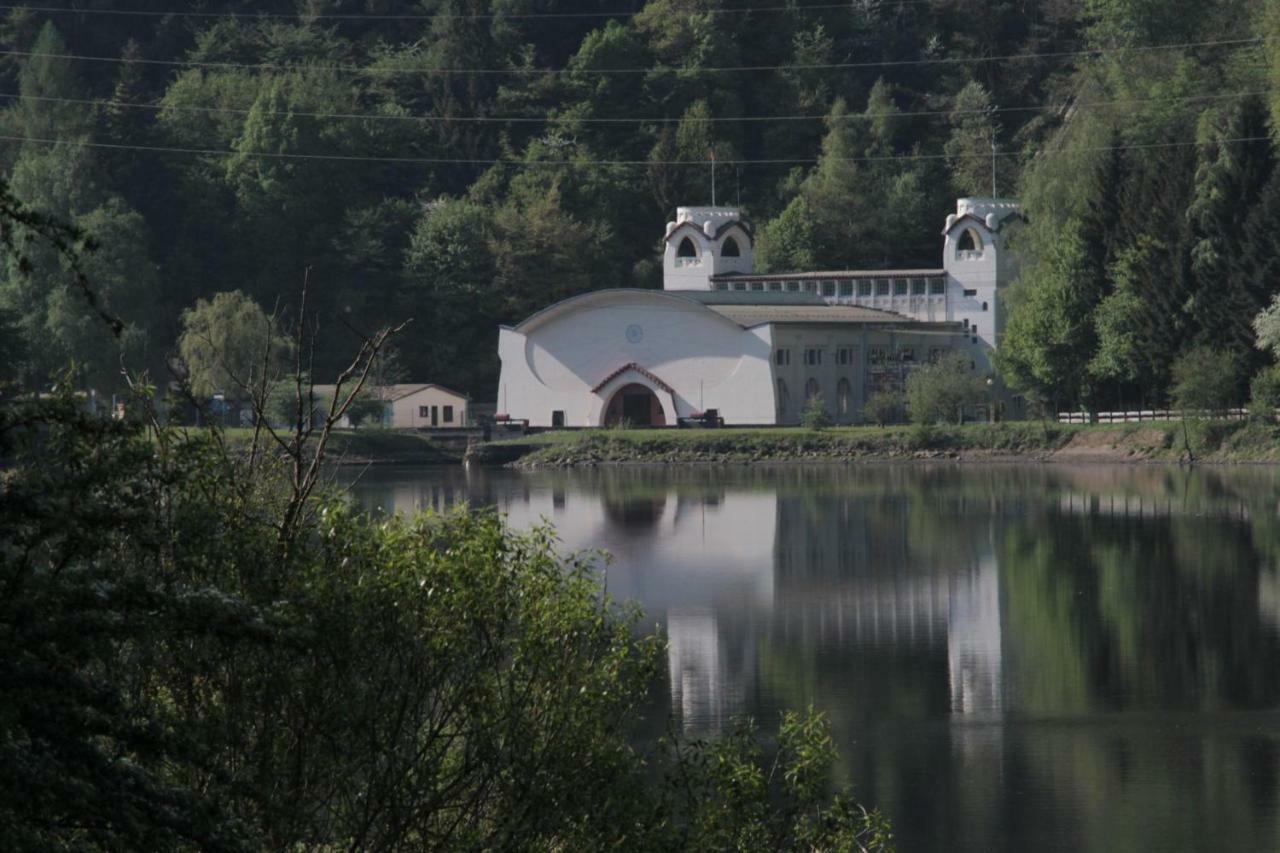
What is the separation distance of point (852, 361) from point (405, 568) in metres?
54.5

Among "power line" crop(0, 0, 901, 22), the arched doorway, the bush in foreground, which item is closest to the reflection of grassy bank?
the arched doorway

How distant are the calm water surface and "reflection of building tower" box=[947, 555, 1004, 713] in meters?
0.05

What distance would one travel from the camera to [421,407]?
67.2 m

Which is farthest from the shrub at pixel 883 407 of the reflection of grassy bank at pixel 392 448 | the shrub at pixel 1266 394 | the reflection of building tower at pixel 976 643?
the reflection of building tower at pixel 976 643

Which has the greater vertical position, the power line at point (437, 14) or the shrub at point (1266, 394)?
the power line at point (437, 14)

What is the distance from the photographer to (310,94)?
7931 cm

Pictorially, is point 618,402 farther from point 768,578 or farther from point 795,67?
point 768,578

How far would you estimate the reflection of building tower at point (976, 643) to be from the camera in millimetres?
20984

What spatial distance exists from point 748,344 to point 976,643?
39280mm

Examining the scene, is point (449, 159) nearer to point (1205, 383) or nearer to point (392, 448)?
point (392, 448)

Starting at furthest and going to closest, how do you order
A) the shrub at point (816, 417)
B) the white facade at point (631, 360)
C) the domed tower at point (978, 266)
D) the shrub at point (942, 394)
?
the domed tower at point (978, 266)
the white facade at point (631, 360)
the shrub at point (816, 417)
the shrub at point (942, 394)

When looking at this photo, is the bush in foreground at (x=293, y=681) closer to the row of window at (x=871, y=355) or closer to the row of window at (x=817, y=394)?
the row of window at (x=817, y=394)

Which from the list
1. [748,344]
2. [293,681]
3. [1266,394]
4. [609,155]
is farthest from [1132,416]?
[293,681]

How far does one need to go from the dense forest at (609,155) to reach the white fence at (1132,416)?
47cm
